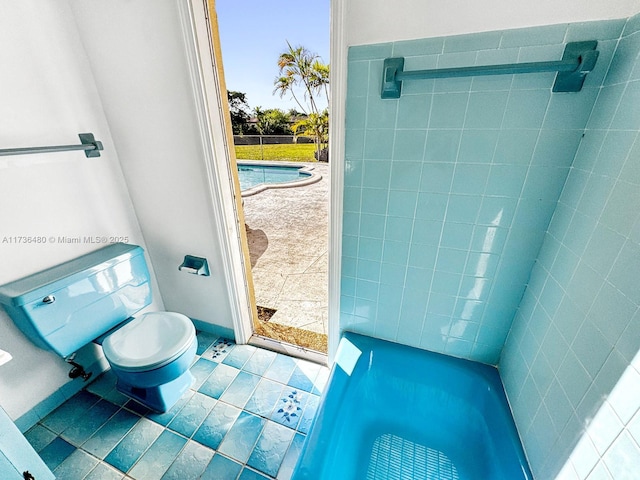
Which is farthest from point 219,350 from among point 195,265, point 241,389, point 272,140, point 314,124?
point 272,140

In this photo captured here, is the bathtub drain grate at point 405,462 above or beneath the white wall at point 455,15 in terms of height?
beneath

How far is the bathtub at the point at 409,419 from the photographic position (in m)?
0.96

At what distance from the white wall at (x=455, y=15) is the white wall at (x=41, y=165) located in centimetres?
128

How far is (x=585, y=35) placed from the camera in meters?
0.73

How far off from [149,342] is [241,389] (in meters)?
0.54

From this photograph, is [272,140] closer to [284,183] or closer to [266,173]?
[266,173]

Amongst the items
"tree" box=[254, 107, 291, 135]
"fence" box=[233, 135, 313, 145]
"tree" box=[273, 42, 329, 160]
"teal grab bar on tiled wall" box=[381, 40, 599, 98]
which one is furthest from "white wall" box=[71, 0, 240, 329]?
"fence" box=[233, 135, 313, 145]

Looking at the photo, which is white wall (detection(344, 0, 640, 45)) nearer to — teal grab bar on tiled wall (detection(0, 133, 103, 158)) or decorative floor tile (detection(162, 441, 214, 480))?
teal grab bar on tiled wall (detection(0, 133, 103, 158))

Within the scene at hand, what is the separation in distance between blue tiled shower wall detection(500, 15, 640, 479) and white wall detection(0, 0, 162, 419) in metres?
2.02

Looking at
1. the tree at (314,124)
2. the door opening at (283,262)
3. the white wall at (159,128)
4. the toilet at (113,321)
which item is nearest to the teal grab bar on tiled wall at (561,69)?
the door opening at (283,262)

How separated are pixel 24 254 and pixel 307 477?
145 centimetres

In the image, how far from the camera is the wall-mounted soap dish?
1.53m

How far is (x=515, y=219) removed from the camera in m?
0.96

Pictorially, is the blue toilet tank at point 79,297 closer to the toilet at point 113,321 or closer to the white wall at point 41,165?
the toilet at point 113,321
